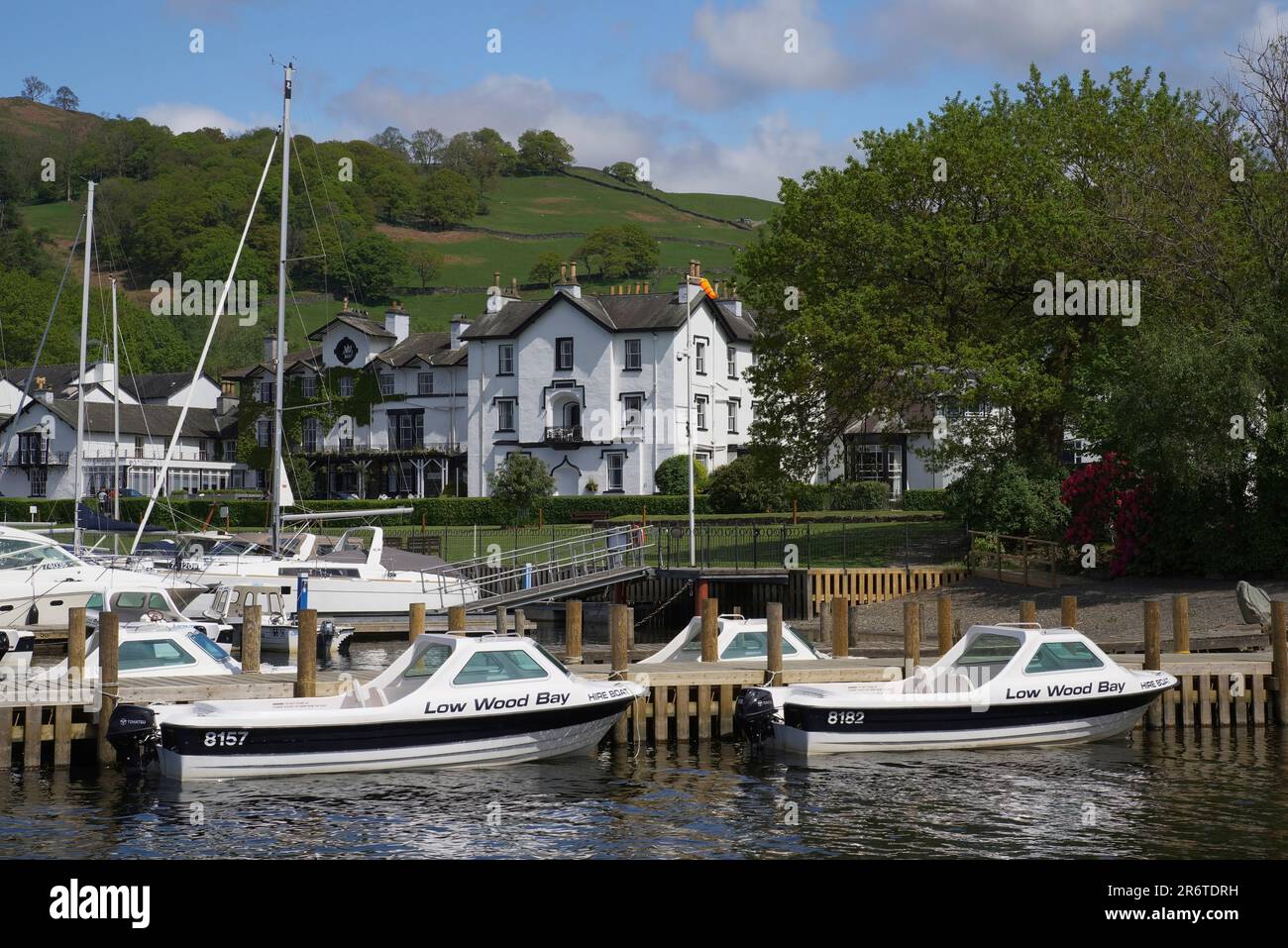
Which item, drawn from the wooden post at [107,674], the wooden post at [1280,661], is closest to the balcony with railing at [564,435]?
the wooden post at [1280,661]

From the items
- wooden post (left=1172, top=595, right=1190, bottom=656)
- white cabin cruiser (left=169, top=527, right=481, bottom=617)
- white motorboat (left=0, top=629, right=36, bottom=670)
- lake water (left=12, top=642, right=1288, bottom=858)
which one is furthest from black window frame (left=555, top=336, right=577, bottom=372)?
lake water (left=12, top=642, right=1288, bottom=858)

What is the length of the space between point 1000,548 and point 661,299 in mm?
45380

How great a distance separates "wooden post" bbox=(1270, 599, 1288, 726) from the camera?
26.2 m

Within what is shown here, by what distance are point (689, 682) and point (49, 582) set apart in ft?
73.5

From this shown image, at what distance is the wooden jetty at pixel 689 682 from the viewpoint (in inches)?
875

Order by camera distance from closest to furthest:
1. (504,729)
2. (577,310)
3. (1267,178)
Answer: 1. (504,729)
2. (1267,178)
3. (577,310)

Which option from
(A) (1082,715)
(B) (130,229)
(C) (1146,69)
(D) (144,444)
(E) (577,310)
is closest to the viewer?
(A) (1082,715)

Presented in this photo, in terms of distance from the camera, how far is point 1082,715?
23.9 meters

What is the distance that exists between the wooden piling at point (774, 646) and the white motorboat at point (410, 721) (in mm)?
2690

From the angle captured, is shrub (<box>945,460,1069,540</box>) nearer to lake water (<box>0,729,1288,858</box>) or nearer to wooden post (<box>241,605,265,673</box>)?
lake water (<box>0,729,1288,858</box>)

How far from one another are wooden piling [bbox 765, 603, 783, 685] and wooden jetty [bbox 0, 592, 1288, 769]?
2 centimetres

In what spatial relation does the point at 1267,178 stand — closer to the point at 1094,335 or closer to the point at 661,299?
the point at 1094,335

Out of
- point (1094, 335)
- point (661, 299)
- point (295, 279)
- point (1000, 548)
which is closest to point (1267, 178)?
point (1094, 335)

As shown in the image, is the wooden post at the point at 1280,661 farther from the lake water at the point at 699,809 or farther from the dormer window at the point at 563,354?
the dormer window at the point at 563,354
